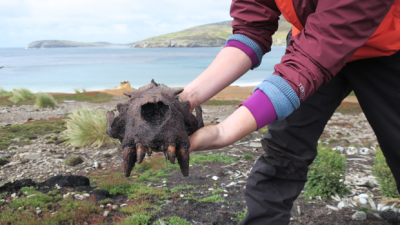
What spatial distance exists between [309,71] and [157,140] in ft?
3.02

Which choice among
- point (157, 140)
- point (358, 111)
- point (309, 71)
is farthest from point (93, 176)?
point (358, 111)

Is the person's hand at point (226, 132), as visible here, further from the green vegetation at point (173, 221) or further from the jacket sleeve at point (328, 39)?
the green vegetation at point (173, 221)

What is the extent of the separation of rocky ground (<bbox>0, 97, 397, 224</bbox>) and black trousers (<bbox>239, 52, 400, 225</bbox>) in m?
1.28

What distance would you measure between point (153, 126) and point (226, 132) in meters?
0.44

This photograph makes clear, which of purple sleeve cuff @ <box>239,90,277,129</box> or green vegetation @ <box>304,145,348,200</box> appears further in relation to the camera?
green vegetation @ <box>304,145,348,200</box>

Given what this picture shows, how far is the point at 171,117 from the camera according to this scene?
160 cm

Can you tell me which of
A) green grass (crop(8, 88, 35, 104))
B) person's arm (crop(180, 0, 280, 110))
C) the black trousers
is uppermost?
person's arm (crop(180, 0, 280, 110))

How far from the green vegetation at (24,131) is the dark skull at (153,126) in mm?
7097

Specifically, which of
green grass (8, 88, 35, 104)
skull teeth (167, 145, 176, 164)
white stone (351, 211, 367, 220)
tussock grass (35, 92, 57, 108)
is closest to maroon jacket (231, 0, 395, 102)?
skull teeth (167, 145, 176, 164)

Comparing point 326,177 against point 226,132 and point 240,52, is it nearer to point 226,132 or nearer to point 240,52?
point 240,52

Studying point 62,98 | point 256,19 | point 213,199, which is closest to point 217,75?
point 256,19

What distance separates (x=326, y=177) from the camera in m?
4.33

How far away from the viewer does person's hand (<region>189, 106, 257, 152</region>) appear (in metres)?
1.47

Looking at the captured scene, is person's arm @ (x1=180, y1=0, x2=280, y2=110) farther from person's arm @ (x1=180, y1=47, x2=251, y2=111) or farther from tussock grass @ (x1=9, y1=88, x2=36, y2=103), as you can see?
tussock grass @ (x1=9, y1=88, x2=36, y2=103)
